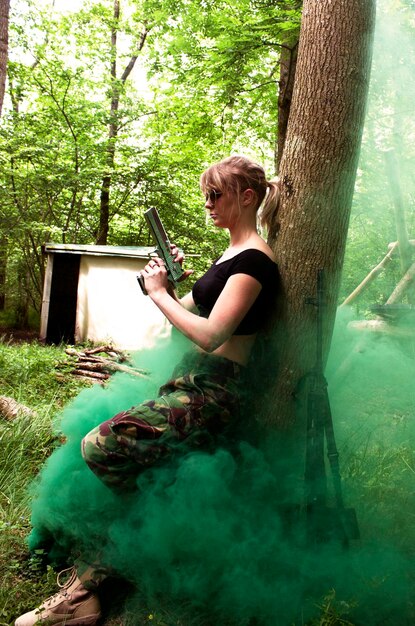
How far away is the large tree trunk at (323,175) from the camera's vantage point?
2277 millimetres

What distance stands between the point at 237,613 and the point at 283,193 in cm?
189

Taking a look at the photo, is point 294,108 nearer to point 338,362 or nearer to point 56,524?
point 338,362

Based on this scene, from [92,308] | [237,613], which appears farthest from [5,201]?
[237,613]

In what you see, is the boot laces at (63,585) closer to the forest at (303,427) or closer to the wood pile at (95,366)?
the forest at (303,427)

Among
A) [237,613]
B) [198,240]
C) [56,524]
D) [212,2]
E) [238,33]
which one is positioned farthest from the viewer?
[198,240]

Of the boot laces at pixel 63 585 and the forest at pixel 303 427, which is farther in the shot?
the boot laces at pixel 63 585

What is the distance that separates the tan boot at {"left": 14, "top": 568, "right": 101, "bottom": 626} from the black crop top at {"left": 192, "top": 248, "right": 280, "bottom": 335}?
1.35m

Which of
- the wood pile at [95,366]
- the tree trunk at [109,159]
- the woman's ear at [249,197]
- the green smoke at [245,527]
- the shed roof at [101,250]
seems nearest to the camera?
the green smoke at [245,527]

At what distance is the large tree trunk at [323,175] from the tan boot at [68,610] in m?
1.14

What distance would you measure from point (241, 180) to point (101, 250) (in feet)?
29.1

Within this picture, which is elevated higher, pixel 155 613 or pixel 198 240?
pixel 198 240

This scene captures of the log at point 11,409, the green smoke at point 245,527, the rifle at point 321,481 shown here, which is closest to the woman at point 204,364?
the green smoke at point 245,527

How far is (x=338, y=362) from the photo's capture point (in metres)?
2.42

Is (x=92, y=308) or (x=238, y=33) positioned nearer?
(x=238, y=33)
